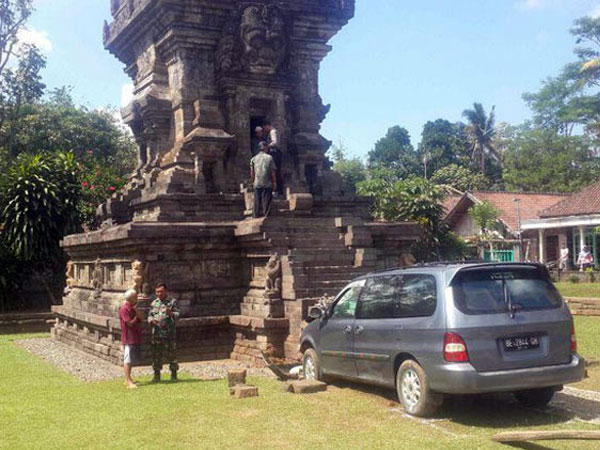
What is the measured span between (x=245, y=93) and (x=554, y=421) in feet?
35.7

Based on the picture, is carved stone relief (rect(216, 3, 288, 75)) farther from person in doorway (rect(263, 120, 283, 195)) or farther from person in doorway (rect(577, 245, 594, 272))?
person in doorway (rect(577, 245, 594, 272))

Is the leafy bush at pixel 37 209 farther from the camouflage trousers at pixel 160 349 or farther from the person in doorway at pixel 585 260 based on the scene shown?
the person in doorway at pixel 585 260

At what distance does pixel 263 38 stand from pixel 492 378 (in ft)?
35.6

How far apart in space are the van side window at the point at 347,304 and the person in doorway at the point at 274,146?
5403 millimetres

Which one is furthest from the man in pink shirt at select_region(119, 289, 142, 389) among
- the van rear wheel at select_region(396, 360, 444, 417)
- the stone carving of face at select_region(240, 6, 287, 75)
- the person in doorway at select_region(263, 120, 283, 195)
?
the stone carving of face at select_region(240, 6, 287, 75)

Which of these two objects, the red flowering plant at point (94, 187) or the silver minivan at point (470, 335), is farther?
the red flowering plant at point (94, 187)

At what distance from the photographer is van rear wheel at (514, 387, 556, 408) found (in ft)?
25.0

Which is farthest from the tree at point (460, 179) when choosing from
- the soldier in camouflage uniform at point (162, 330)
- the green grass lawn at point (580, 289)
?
the soldier in camouflage uniform at point (162, 330)

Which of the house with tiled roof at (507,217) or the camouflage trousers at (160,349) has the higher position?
the house with tiled roof at (507,217)

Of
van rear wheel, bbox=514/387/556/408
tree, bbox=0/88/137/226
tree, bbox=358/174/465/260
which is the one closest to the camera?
van rear wheel, bbox=514/387/556/408

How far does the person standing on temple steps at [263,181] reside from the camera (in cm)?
1331

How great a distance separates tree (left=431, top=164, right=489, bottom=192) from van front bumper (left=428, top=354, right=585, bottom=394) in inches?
2029

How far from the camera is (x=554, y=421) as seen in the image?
709 centimetres

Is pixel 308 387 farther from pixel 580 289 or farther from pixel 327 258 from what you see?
pixel 580 289
